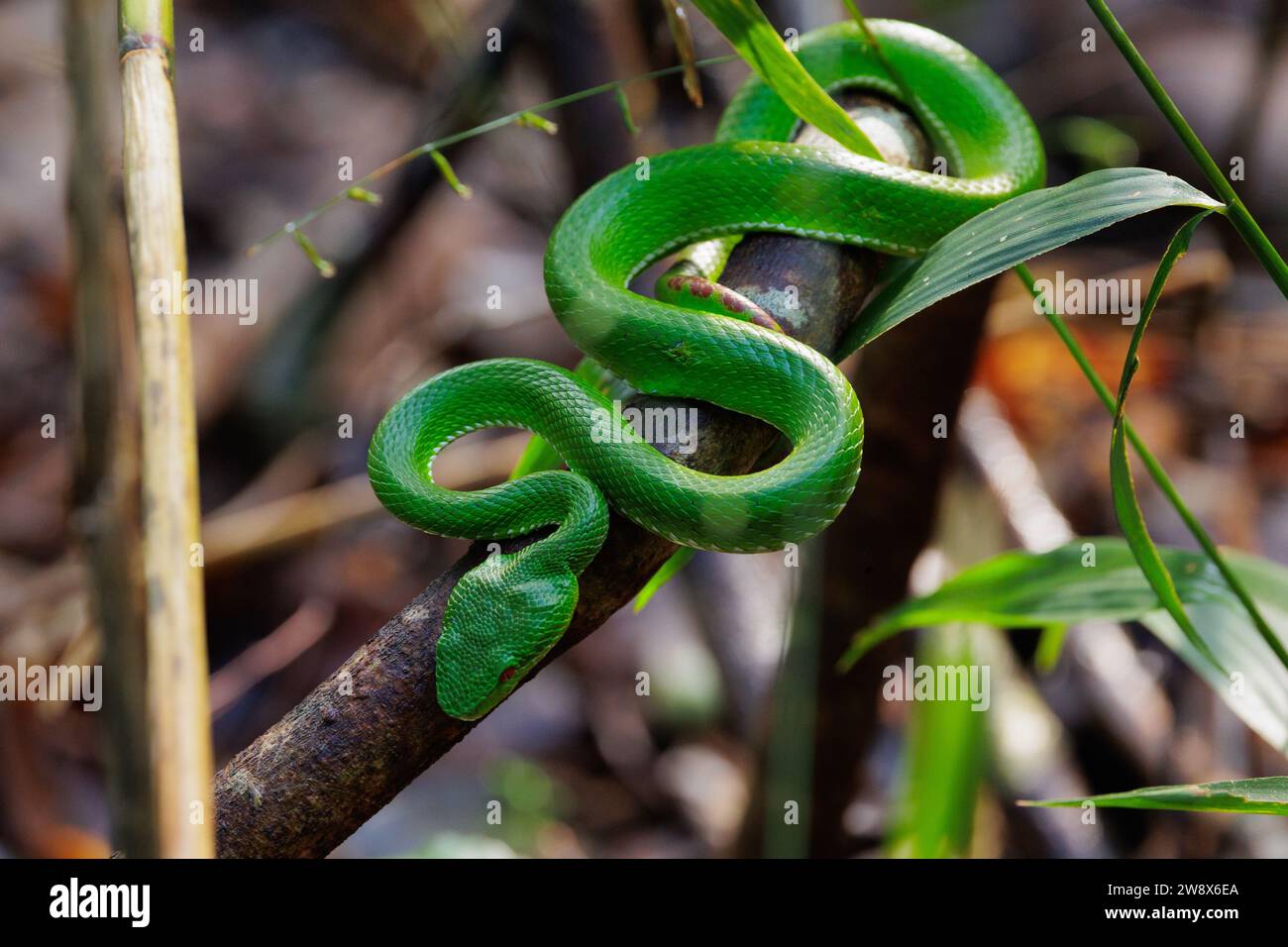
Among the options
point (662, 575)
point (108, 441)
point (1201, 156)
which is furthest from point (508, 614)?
point (1201, 156)

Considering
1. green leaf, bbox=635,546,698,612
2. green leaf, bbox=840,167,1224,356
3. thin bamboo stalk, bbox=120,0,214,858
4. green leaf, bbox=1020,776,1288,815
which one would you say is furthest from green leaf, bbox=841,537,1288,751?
thin bamboo stalk, bbox=120,0,214,858

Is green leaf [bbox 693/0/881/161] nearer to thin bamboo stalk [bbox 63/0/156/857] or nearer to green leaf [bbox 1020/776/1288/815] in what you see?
thin bamboo stalk [bbox 63/0/156/857]

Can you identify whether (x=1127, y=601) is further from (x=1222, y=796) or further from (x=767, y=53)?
(x=767, y=53)

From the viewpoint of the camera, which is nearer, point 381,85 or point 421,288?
point 421,288

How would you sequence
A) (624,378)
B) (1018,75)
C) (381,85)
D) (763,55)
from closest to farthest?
(763,55), (624,378), (1018,75), (381,85)

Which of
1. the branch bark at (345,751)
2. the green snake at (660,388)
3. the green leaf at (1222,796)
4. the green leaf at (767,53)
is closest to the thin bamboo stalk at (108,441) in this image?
the branch bark at (345,751)

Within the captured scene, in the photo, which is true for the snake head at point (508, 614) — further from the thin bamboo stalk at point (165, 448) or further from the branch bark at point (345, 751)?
the thin bamboo stalk at point (165, 448)
